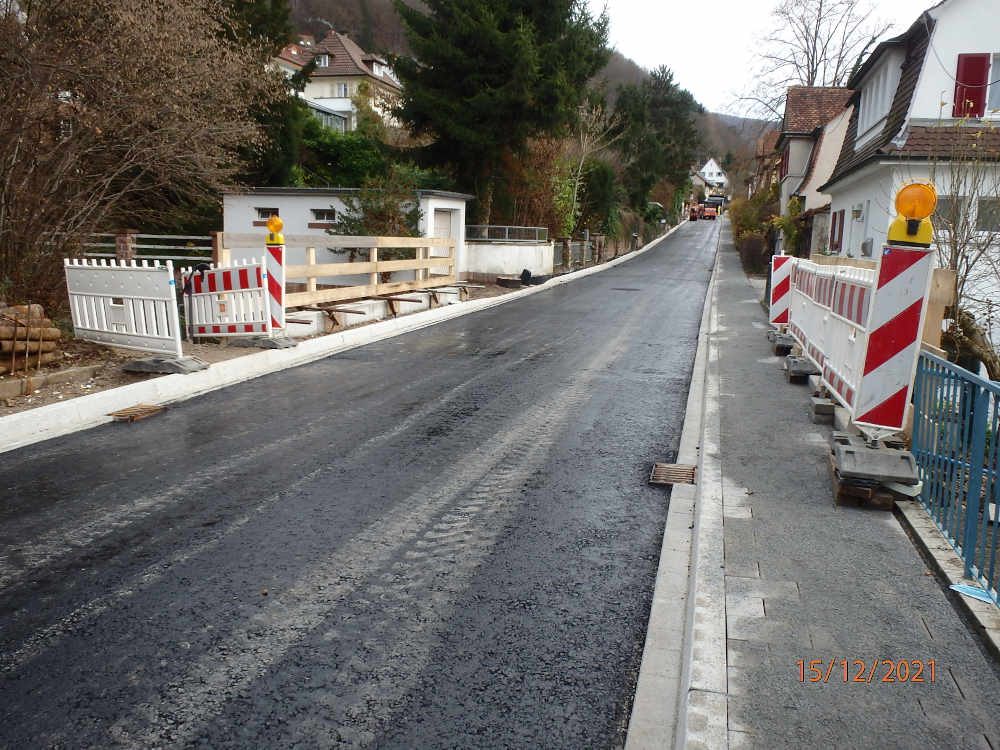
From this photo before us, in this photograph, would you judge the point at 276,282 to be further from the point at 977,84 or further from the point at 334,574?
the point at 977,84

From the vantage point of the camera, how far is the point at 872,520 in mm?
4754

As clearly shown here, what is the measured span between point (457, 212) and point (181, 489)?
2223cm

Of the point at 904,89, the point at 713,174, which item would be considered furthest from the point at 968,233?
the point at 713,174

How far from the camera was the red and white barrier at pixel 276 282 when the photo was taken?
10891 mm

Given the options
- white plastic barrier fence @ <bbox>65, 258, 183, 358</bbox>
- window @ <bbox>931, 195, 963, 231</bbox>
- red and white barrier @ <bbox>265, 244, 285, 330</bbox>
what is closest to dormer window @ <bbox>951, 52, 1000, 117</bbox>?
window @ <bbox>931, 195, 963, 231</bbox>

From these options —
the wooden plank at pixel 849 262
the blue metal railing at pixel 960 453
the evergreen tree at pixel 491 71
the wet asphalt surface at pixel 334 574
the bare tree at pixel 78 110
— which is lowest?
the wet asphalt surface at pixel 334 574

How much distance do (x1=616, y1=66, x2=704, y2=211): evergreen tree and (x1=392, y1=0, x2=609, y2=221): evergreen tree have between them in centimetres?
2119

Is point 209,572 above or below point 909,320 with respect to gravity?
below

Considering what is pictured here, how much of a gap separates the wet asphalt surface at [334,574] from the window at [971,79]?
13458 millimetres

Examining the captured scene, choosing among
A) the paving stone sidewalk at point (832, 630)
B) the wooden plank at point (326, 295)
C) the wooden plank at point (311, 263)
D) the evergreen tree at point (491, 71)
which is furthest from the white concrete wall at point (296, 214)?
the paving stone sidewalk at point (832, 630)

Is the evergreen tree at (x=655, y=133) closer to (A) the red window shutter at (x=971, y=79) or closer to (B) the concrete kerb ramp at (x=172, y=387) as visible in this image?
(A) the red window shutter at (x=971, y=79)

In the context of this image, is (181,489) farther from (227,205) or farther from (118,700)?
(227,205)

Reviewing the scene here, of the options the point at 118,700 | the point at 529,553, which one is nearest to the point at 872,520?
the point at 529,553
